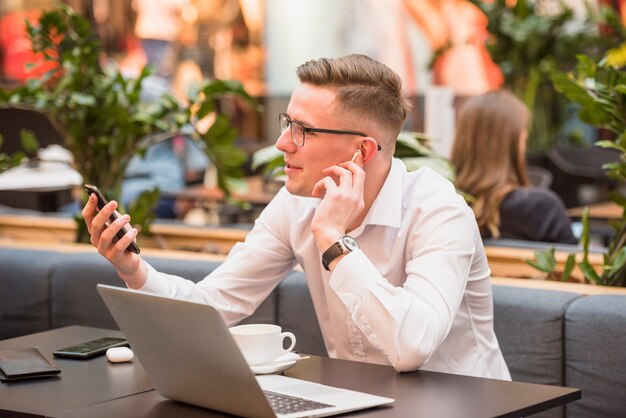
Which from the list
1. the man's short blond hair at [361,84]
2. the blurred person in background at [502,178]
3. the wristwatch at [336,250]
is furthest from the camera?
the blurred person in background at [502,178]

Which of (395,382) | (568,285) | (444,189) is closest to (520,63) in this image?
(568,285)

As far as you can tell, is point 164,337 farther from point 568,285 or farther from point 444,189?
point 568,285

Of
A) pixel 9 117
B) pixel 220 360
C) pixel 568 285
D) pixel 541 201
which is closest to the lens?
pixel 220 360

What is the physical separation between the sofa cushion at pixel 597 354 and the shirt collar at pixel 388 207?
60 centimetres

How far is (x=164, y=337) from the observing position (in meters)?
1.75

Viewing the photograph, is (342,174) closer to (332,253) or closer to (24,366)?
(332,253)

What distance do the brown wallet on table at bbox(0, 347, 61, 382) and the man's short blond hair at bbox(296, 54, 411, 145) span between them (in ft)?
2.70

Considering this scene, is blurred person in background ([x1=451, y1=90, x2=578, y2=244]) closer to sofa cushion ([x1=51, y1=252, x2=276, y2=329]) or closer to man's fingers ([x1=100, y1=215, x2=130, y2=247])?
sofa cushion ([x1=51, y1=252, x2=276, y2=329])

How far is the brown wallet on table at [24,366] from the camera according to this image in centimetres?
198

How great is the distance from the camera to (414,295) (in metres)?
2.05

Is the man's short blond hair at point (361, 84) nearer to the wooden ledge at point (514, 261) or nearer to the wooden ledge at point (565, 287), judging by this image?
the wooden ledge at point (565, 287)

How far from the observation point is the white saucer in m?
1.94

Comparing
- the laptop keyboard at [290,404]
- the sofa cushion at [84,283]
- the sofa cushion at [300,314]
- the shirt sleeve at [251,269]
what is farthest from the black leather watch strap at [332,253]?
the sofa cushion at [84,283]

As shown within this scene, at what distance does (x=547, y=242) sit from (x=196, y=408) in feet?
8.42
